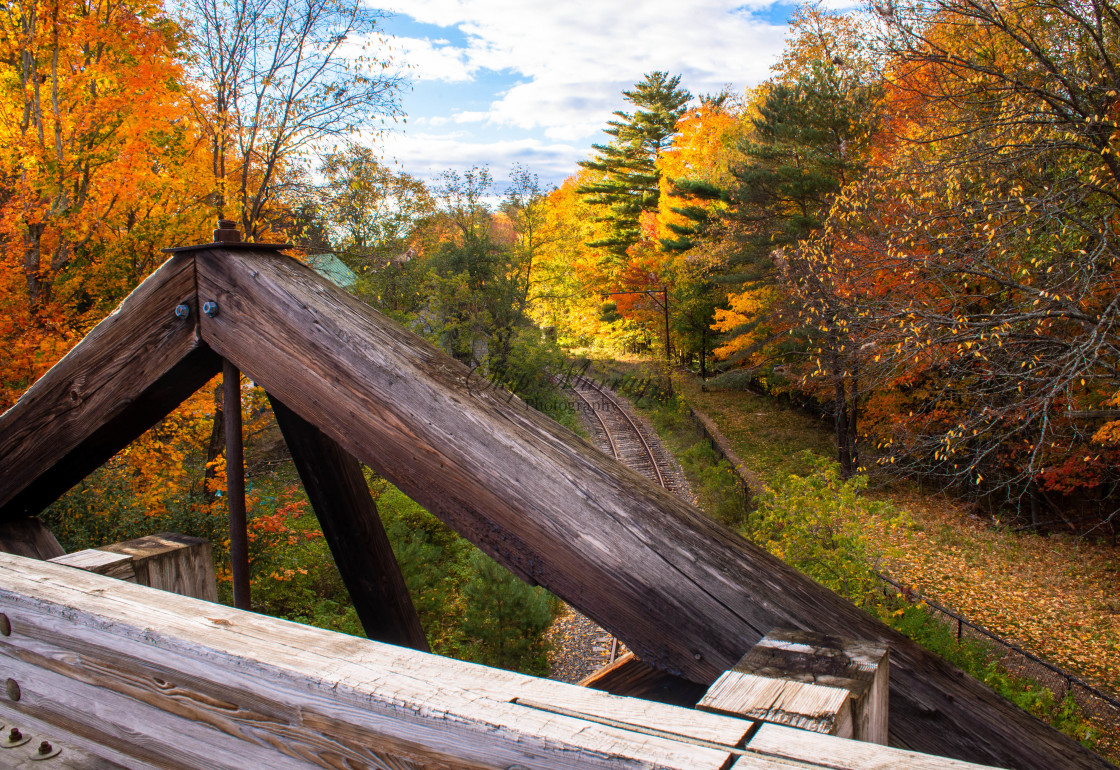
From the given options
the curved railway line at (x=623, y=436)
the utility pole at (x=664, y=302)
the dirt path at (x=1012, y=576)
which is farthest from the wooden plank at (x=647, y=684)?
the utility pole at (x=664, y=302)

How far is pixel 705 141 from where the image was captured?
117 ft

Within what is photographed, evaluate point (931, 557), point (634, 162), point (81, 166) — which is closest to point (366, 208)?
point (81, 166)

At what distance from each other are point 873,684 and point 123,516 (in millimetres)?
13287

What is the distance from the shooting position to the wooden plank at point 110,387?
1505 mm

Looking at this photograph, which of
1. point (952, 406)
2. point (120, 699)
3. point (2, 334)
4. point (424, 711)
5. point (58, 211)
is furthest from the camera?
point (952, 406)

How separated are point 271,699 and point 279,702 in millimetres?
14

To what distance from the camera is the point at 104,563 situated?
1.82 metres

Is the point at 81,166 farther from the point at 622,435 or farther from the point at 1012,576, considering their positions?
the point at 1012,576

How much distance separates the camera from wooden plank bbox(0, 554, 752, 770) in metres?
0.75

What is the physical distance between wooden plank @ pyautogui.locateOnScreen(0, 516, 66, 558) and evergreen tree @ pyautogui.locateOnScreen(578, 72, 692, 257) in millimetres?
43212

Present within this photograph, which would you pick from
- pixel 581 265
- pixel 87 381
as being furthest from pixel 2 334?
pixel 581 265

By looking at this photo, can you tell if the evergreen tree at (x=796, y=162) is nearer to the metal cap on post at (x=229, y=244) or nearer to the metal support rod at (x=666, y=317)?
the metal support rod at (x=666, y=317)

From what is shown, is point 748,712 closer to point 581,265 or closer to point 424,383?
point 424,383

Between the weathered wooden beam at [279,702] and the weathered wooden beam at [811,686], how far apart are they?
0.06 metres
